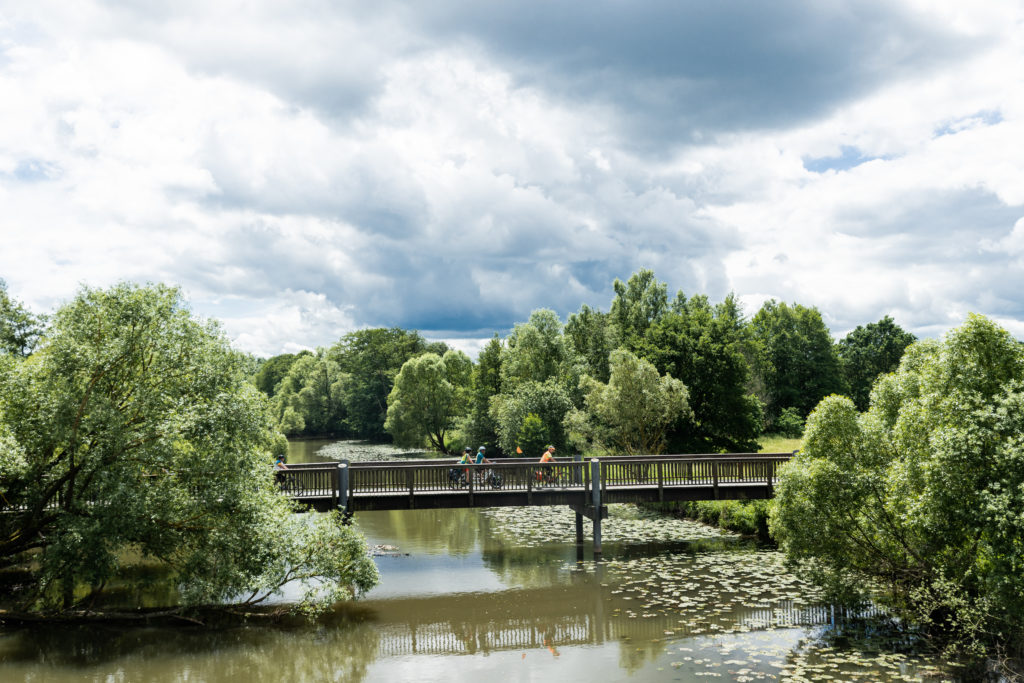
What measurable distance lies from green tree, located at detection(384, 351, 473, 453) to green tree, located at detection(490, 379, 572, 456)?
20.2 m

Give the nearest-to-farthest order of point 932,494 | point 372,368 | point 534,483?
point 932,494 < point 534,483 < point 372,368

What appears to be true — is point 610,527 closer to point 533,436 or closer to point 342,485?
point 342,485

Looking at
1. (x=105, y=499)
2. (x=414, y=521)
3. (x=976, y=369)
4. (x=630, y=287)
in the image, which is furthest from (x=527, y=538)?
(x=630, y=287)

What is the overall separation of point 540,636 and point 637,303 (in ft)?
133

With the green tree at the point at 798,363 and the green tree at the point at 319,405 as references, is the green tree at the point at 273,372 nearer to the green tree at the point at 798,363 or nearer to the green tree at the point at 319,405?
the green tree at the point at 319,405

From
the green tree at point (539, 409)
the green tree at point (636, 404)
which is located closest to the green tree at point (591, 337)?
the green tree at point (539, 409)

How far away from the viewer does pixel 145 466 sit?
642 inches

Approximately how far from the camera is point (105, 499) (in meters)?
15.4

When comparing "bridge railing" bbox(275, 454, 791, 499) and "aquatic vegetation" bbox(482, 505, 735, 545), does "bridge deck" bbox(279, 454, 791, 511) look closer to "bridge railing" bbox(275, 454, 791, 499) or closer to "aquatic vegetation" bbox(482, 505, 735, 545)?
"bridge railing" bbox(275, 454, 791, 499)

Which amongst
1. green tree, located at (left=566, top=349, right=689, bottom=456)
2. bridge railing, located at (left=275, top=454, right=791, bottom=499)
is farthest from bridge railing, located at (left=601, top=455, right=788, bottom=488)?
green tree, located at (left=566, top=349, right=689, bottom=456)

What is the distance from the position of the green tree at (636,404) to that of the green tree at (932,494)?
2042cm

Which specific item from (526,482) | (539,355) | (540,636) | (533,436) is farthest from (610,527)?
(539,355)

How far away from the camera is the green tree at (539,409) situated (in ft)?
153

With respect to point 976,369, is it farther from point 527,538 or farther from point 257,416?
point 527,538
